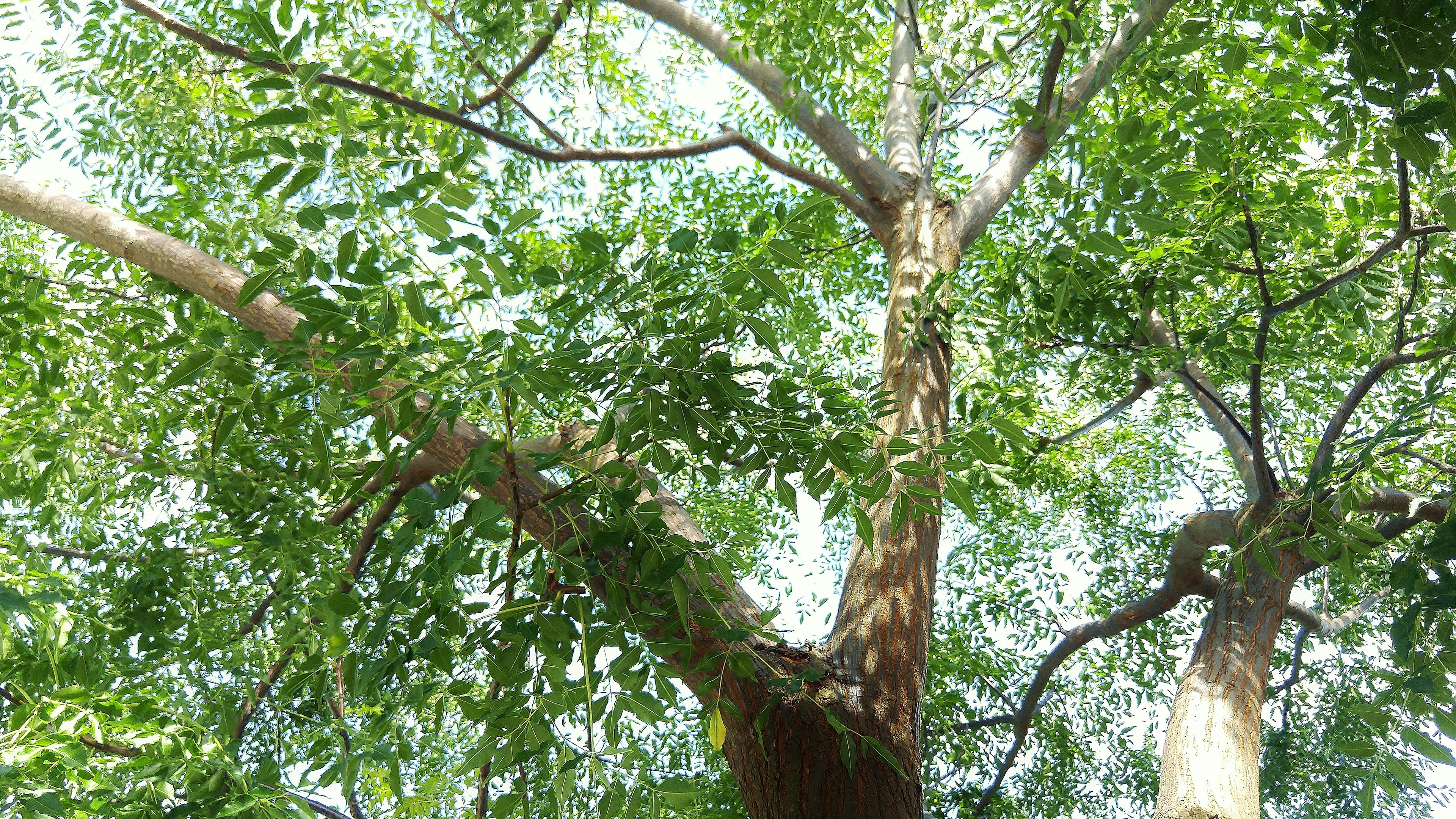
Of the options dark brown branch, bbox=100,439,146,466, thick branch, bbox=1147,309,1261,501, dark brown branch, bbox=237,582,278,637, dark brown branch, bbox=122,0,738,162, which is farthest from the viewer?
thick branch, bbox=1147,309,1261,501

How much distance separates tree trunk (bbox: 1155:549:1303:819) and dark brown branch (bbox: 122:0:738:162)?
2.19m

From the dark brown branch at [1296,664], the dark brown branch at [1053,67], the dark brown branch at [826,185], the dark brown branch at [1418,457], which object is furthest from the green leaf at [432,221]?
the dark brown branch at [1296,664]

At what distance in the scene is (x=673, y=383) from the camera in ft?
4.55

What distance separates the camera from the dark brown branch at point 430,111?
230cm

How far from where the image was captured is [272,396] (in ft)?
4.26

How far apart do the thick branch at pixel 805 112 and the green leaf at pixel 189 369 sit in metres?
2.03

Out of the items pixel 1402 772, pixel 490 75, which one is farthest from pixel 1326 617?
pixel 490 75

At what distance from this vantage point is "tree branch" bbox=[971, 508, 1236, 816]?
3211 millimetres

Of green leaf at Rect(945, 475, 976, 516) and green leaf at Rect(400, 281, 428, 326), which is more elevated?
green leaf at Rect(400, 281, 428, 326)

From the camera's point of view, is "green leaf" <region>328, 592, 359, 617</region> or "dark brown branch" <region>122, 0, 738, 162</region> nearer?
"green leaf" <region>328, 592, 359, 617</region>

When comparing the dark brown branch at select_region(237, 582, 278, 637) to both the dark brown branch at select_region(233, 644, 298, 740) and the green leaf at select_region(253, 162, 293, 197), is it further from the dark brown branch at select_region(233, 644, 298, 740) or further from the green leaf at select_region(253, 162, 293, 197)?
the green leaf at select_region(253, 162, 293, 197)

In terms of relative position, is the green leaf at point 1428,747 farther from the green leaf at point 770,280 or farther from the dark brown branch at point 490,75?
the dark brown branch at point 490,75

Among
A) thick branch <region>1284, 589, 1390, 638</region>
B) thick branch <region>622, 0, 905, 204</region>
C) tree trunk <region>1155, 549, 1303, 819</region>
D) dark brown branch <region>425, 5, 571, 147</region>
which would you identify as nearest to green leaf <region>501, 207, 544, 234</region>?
dark brown branch <region>425, 5, 571, 147</region>

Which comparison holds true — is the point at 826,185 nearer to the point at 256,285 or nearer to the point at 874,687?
the point at 874,687
